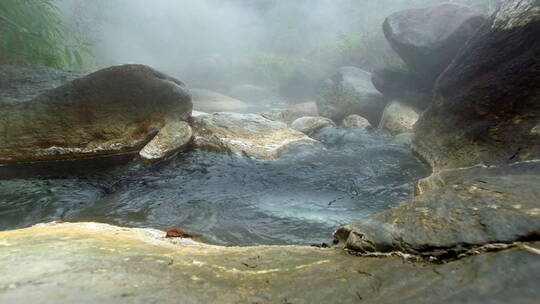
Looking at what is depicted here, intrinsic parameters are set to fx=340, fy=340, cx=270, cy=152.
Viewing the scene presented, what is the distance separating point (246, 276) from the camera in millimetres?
1708

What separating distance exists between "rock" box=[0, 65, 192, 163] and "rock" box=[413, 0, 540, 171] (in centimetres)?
450

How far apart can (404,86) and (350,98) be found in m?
1.46

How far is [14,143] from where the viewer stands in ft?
17.6

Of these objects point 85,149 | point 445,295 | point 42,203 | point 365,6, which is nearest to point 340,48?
point 365,6

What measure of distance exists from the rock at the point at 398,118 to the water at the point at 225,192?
1427mm

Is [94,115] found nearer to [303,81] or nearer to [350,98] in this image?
[350,98]

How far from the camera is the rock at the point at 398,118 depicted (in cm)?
729

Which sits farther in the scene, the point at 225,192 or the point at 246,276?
the point at 225,192

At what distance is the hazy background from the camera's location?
16.4 m

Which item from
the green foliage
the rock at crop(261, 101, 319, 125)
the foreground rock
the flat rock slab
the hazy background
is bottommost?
the foreground rock

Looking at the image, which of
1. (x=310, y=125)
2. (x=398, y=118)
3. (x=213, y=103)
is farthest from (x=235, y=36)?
(x=398, y=118)

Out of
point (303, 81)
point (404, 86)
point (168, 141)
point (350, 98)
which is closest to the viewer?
point (168, 141)

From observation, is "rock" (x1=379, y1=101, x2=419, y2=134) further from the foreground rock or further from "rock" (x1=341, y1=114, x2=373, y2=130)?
the foreground rock

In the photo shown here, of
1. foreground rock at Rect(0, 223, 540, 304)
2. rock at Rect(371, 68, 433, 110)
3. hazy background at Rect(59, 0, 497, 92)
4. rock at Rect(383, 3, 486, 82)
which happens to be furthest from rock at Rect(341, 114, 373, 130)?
foreground rock at Rect(0, 223, 540, 304)
